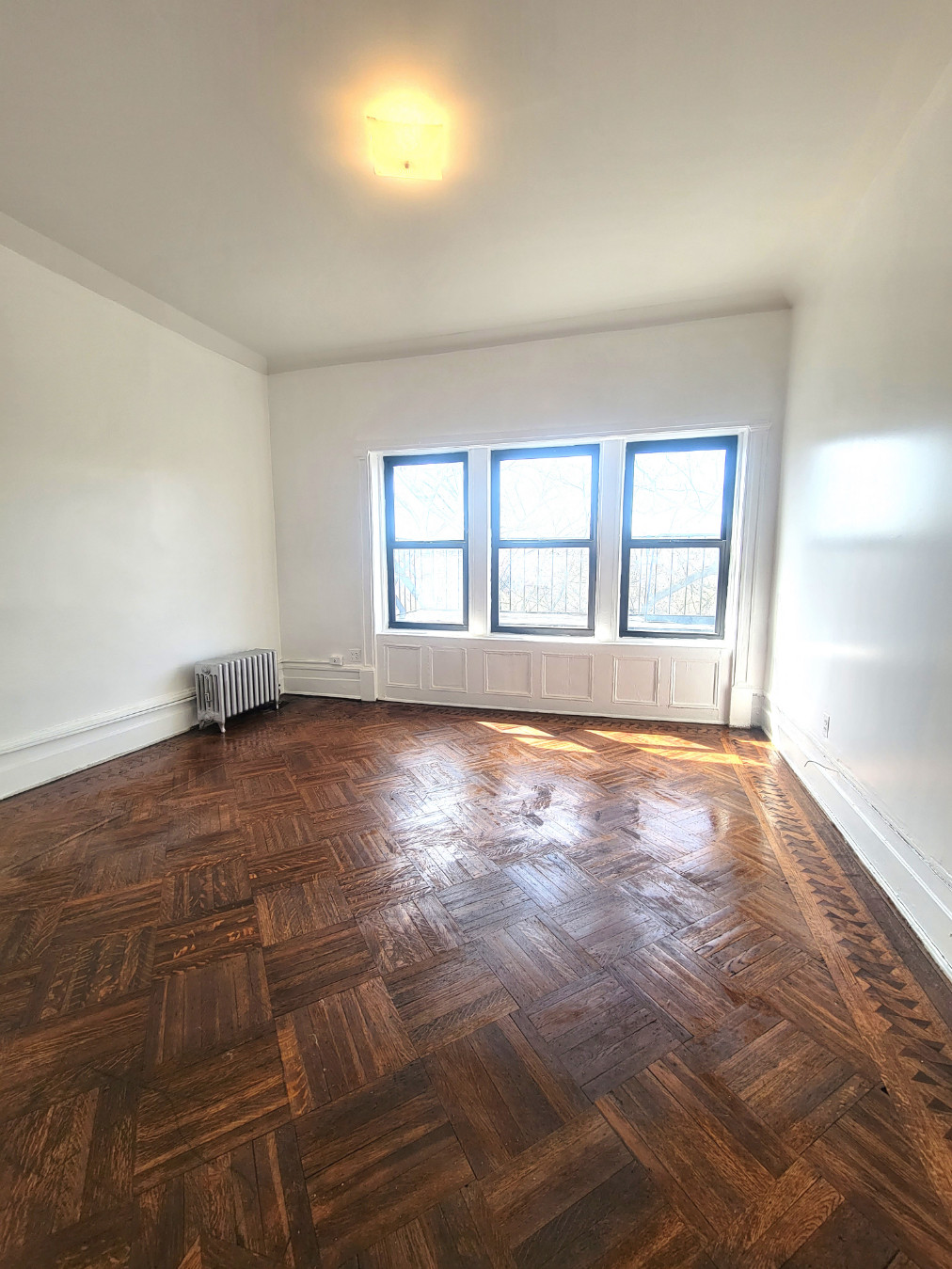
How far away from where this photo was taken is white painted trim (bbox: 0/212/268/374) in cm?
265

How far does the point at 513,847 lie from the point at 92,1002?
1.52m

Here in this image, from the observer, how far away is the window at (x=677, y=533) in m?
3.91

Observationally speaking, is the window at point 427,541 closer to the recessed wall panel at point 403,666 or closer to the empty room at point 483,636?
the empty room at point 483,636

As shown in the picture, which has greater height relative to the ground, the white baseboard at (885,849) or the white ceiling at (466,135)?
the white ceiling at (466,135)

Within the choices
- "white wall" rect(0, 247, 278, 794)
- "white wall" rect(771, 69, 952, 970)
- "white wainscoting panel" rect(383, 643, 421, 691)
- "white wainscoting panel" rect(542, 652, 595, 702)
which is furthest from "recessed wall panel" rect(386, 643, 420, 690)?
"white wall" rect(771, 69, 952, 970)

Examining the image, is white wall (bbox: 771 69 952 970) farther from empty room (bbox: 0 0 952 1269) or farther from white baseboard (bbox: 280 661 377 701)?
white baseboard (bbox: 280 661 377 701)

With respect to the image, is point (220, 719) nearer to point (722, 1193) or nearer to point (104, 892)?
point (104, 892)

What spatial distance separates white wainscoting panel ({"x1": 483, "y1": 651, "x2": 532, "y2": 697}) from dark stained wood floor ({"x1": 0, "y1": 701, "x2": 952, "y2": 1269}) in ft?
6.08

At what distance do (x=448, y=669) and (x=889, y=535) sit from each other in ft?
10.6

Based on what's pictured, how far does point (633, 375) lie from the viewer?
3799mm

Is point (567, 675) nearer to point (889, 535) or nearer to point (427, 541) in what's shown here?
point (427, 541)

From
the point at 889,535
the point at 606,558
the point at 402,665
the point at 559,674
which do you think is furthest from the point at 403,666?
the point at 889,535

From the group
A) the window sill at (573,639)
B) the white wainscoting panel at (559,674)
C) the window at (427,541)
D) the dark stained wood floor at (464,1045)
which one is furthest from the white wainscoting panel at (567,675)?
the dark stained wood floor at (464,1045)

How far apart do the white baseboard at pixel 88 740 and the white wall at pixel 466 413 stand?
1300 millimetres
